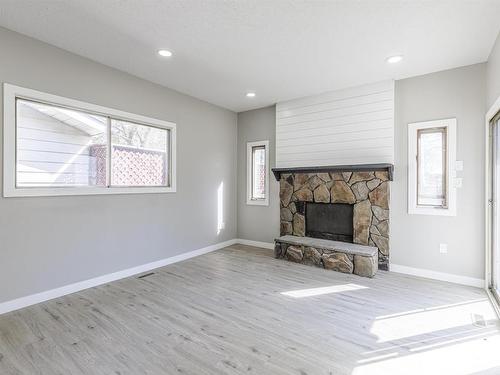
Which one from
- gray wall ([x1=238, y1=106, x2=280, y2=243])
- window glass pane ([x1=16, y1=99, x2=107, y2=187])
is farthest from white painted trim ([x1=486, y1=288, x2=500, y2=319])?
→ window glass pane ([x1=16, y1=99, x2=107, y2=187])

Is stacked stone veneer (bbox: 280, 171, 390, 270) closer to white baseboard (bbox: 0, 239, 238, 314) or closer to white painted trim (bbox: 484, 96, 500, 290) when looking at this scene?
white painted trim (bbox: 484, 96, 500, 290)

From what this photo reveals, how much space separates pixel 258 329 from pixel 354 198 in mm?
2583

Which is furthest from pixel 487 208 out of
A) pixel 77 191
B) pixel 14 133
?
pixel 14 133

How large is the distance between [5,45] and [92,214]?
6.27 ft

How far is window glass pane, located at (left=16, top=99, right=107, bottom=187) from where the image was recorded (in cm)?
275

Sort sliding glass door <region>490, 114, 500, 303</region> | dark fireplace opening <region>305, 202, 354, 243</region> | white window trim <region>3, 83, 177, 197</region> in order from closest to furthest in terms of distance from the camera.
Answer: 1. white window trim <region>3, 83, 177, 197</region>
2. sliding glass door <region>490, 114, 500, 303</region>
3. dark fireplace opening <region>305, 202, 354, 243</region>

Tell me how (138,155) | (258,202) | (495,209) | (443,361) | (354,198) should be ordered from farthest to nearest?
(258,202), (354,198), (138,155), (495,209), (443,361)

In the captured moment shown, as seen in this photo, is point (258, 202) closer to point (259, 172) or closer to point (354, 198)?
point (259, 172)

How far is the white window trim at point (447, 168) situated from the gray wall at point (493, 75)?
0.47 metres

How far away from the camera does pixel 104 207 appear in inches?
133

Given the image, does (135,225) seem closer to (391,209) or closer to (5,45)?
(5,45)

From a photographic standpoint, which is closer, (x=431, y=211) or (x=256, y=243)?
(x=431, y=211)

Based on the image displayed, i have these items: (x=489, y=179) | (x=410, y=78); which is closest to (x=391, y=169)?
(x=489, y=179)

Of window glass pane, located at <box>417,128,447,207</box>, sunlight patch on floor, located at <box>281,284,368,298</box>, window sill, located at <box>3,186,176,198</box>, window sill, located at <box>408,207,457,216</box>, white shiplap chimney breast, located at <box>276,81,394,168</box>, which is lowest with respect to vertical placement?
sunlight patch on floor, located at <box>281,284,368,298</box>
